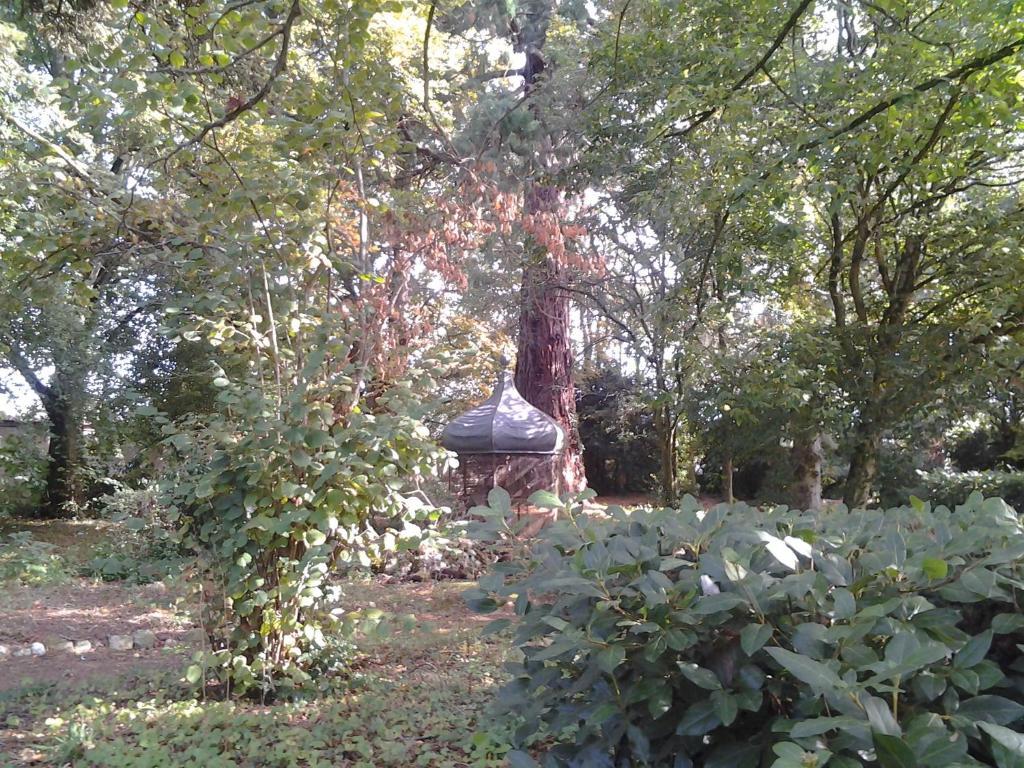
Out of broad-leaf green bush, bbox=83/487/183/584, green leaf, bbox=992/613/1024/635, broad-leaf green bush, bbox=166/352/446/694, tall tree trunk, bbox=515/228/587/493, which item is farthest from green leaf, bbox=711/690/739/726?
tall tree trunk, bbox=515/228/587/493

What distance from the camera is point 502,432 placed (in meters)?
7.41

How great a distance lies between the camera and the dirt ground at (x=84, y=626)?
4.55 metres

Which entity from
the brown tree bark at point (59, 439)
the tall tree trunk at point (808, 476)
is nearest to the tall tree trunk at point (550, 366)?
the tall tree trunk at point (808, 476)

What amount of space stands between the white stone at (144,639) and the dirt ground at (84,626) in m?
0.06

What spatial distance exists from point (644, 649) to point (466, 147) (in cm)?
814

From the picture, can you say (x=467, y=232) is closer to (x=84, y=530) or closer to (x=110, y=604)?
(x=110, y=604)

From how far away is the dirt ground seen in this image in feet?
14.9

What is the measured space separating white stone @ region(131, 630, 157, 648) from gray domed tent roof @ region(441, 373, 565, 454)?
10.1ft

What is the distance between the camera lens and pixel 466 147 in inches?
346

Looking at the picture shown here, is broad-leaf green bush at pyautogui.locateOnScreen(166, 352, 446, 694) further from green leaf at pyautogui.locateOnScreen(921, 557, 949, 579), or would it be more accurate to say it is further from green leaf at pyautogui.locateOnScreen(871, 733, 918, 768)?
green leaf at pyautogui.locateOnScreen(871, 733, 918, 768)

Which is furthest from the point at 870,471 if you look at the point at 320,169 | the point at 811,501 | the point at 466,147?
the point at 320,169

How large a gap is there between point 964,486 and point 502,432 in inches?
269

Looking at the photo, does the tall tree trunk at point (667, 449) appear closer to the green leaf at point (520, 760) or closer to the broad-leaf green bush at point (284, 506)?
the broad-leaf green bush at point (284, 506)

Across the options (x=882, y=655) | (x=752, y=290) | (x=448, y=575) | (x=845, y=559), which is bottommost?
(x=448, y=575)
